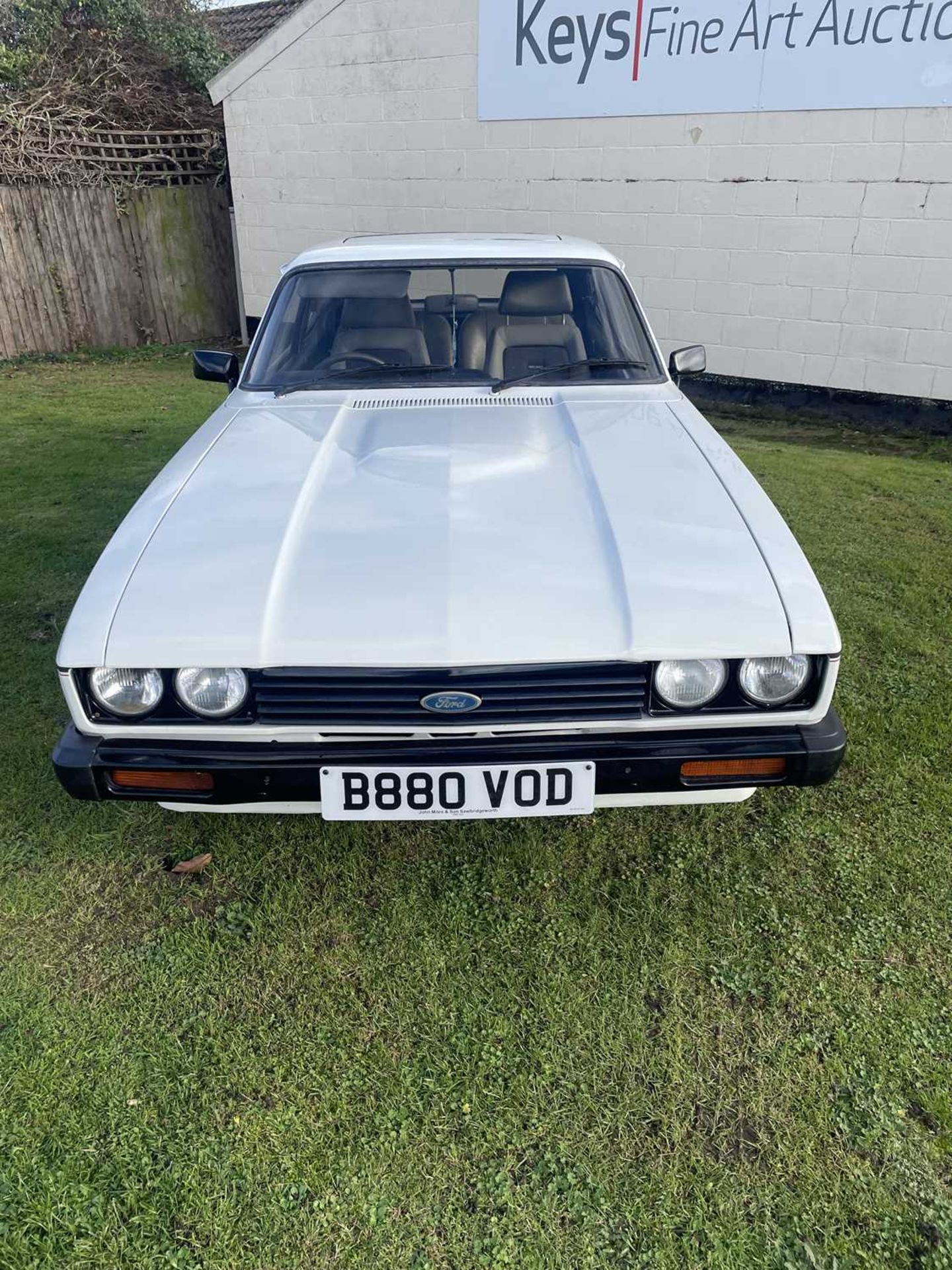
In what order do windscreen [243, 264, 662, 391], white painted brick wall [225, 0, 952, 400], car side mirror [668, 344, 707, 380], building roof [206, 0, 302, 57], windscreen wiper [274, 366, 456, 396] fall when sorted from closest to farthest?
windscreen wiper [274, 366, 456, 396] < windscreen [243, 264, 662, 391] < car side mirror [668, 344, 707, 380] < white painted brick wall [225, 0, 952, 400] < building roof [206, 0, 302, 57]

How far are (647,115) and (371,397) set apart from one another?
19.4 ft

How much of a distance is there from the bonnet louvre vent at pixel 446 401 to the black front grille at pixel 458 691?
53.7 inches

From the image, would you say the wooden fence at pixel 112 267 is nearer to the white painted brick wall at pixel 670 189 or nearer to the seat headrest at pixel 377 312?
the white painted brick wall at pixel 670 189

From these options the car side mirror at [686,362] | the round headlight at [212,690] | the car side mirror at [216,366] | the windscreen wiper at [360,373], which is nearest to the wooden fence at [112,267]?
the car side mirror at [216,366]

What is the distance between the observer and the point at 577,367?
337cm

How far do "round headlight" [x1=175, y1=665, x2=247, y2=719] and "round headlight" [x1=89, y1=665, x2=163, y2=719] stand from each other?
0.19 ft

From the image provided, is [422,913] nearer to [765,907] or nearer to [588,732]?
[588,732]

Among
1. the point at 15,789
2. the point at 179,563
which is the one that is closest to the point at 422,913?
the point at 179,563

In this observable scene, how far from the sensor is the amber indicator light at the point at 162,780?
2168mm

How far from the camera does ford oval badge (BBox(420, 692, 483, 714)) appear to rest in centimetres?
205

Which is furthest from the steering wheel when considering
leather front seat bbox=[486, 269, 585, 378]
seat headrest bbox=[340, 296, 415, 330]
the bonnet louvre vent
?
leather front seat bbox=[486, 269, 585, 378]

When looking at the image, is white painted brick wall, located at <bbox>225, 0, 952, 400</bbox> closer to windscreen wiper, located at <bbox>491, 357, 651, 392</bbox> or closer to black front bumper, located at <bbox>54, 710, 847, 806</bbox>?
windscreen wiper, located at <bbox>491, 357, 651, 392</bbox>

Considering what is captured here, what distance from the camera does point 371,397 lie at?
126 inches

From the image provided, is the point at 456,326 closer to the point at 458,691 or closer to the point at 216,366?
the point at 216,366
